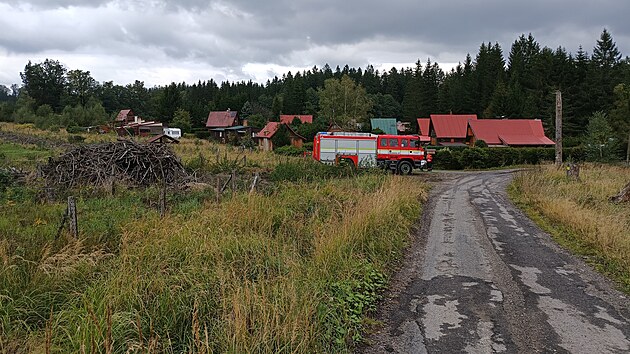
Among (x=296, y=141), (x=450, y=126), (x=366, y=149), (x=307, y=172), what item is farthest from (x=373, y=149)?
(x=450, y=126)

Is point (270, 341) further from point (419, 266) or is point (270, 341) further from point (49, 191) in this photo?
point (49, 191)

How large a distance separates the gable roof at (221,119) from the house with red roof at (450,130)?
125ft

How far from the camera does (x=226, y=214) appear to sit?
7926mm

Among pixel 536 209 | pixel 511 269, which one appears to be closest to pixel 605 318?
pixel 511 269

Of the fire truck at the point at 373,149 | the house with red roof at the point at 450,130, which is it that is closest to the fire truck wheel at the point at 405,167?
the fire truck at the point at 373,149

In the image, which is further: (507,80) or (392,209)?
(507,80)

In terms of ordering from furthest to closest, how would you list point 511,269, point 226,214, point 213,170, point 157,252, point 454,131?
1. point 454,131
2. point 213,170
3. point 226,214
4. point 511,269
5. point 157,252

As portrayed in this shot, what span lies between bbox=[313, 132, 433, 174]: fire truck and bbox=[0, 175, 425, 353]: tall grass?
18.9 metres

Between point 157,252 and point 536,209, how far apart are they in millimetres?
11925

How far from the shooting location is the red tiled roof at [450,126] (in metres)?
53.9

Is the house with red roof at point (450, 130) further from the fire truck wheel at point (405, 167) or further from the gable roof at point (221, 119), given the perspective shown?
the gable roof at point (221, 119)

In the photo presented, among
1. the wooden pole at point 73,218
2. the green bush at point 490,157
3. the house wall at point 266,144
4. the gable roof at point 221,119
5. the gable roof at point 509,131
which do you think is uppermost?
the gable roof at point 221,119

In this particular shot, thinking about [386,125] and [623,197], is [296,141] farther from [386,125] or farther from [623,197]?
[623,197]

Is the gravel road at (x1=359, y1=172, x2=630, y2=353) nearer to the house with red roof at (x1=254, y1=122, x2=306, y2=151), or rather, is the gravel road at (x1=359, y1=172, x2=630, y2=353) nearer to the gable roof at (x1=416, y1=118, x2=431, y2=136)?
the house with red roof at (x1=254, y1=122, x2=306, y2=151)
